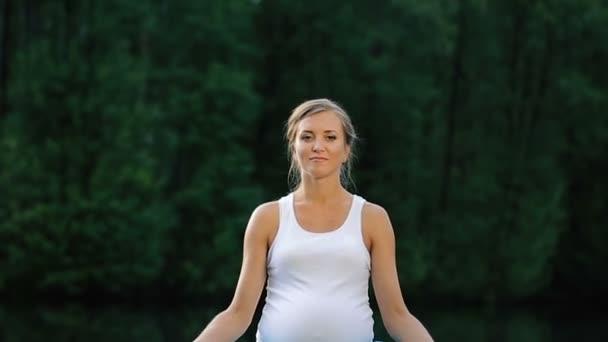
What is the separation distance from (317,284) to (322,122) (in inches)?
15.3

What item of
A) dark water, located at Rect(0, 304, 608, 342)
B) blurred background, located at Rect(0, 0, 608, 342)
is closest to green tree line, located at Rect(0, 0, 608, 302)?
blurred background, located at Rect(0, 0, 608, 342)

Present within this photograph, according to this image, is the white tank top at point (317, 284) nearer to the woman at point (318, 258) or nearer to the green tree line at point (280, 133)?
the woman at point (318, 258)

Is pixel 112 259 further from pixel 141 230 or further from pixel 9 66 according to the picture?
pixel 9 66

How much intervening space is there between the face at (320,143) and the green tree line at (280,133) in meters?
29.9

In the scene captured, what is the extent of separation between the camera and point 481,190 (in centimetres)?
3950

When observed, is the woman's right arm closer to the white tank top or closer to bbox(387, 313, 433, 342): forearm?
the white tank top

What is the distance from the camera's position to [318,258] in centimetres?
313

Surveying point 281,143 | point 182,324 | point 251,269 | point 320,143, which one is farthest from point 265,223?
point 281,143

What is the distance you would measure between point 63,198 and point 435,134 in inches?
484

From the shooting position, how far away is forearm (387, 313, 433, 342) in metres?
3.21

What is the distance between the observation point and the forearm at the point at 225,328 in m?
3.18

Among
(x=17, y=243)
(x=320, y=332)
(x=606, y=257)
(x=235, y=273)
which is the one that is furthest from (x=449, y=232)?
(x=320, y=332)

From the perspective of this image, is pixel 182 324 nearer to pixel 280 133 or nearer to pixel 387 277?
pixel 280 133

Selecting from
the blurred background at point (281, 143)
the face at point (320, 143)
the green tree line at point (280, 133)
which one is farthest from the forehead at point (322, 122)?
the green tree line at point (280, 133)
